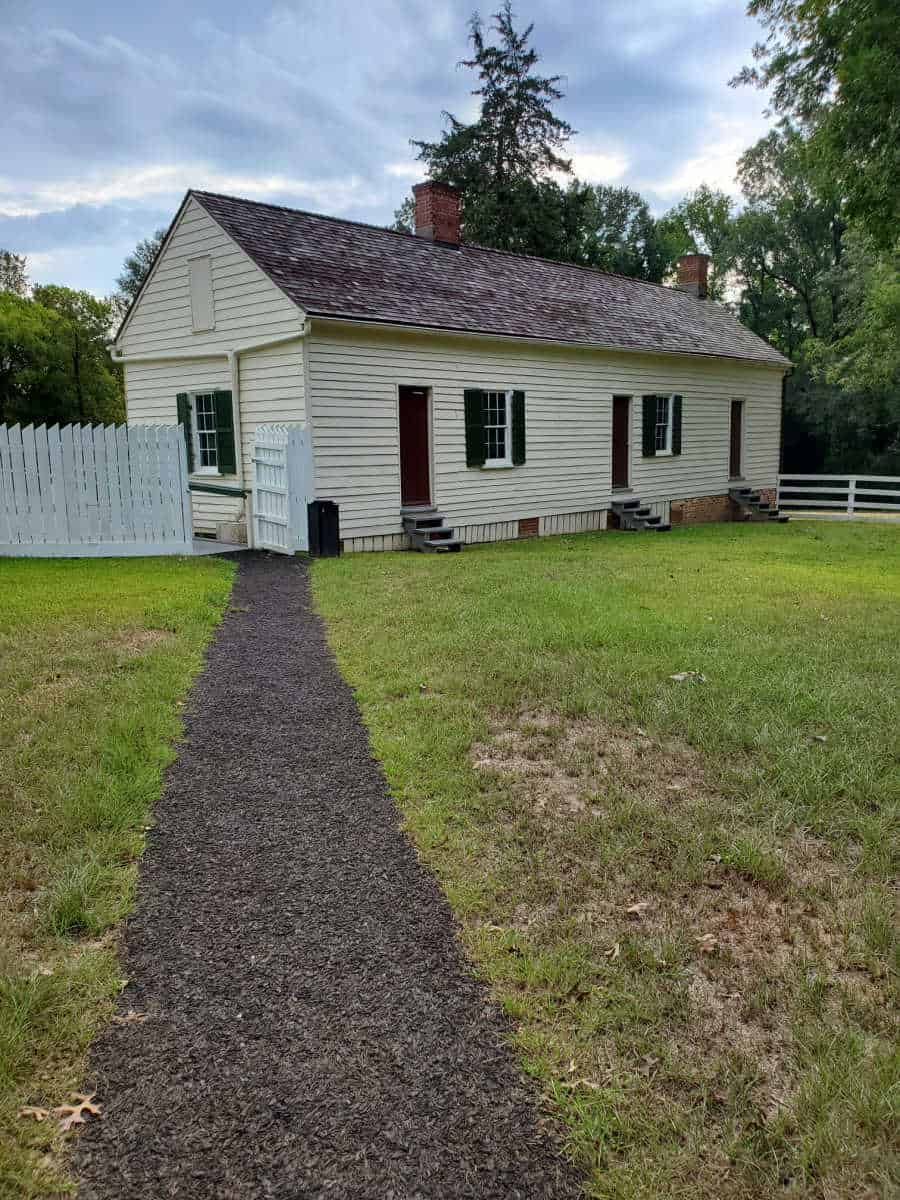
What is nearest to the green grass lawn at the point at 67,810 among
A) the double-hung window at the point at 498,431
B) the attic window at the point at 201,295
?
the attic window at the point at 201,295

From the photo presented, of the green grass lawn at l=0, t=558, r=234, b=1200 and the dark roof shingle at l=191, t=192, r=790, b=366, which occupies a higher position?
the dark roof shingle at l=191, t=192, r=790, b=366

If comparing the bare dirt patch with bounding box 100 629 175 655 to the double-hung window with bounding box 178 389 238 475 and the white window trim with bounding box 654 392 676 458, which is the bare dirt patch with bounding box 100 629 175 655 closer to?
the double-hung window with bounding box 178 389 238 475

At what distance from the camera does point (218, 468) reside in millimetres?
14305

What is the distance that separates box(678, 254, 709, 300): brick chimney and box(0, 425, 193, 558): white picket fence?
63.5 feet

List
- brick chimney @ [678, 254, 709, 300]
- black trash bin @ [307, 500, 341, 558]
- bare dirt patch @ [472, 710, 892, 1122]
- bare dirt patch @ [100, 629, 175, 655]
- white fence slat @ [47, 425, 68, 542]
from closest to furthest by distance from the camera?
bare dirt patch @ [472, 710, 892, 1122] → bare dirt patch @ [100, 629, 175, 655] → white fence slat @ [47, 425, 68, 542] → black trash bin @ [307, 500, 341, 558] → brick chimney @ [678, 254, 709, 300]

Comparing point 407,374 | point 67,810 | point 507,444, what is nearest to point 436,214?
point 507,444

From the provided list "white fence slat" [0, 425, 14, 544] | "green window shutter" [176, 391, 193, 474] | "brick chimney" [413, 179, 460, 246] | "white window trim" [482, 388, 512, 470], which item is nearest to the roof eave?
"white window trim" [482, 388, 512, 470]

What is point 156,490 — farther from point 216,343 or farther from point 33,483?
point 216,343

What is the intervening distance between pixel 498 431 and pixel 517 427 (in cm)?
40

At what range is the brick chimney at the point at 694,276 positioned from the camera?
2527 centimetres

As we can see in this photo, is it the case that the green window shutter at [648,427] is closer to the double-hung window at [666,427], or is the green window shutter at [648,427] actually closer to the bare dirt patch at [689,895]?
the double-hung window at [666,427]

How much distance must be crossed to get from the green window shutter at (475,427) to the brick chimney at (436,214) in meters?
4.81

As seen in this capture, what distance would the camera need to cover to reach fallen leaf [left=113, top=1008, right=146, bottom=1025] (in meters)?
2.39

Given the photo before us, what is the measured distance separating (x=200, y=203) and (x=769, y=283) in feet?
106
